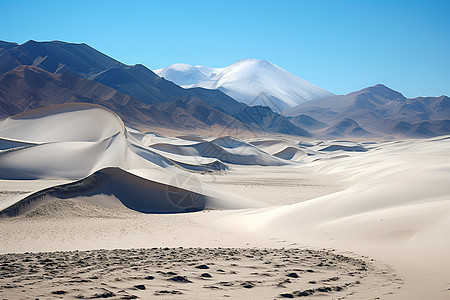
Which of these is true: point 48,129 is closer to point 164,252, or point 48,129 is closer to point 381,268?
point 164,252

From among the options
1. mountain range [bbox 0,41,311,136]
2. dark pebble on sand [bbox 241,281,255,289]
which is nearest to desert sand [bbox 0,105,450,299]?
dark pebble on sand [bbox 241,281,255,289]

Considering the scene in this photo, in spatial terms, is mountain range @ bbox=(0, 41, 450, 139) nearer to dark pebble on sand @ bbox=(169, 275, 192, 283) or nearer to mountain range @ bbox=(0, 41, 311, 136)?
mountain range @ bbox=(0, 41, 311, 136)

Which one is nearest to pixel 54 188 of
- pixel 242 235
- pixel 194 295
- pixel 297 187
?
pixel 242 235

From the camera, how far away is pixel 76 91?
95125 mm

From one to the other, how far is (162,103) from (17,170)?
302 feet

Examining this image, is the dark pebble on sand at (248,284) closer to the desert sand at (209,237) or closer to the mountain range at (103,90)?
the desert sand at (209,237)

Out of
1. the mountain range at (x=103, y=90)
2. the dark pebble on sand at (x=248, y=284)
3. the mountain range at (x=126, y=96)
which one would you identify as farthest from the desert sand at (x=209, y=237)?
the mountain range at (x=103, y=90)

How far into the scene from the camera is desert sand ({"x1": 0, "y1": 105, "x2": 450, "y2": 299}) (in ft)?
18.1

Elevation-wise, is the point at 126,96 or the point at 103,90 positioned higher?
the point at 103,90

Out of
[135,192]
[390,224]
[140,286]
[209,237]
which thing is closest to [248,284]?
[140,286]

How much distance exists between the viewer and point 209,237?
11.3 metres

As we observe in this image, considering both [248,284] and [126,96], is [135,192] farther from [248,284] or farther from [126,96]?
[126,96]

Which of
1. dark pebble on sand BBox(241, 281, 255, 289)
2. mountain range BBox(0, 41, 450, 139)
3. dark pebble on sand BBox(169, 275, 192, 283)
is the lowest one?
dark pebble on sand BBox(241, 281, 255, 289)

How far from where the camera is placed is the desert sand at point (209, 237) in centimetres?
552
